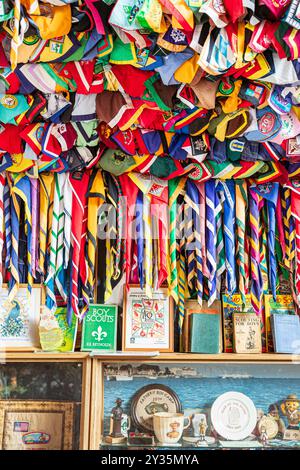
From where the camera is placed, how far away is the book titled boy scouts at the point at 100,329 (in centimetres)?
303

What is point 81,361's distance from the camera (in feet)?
9.74

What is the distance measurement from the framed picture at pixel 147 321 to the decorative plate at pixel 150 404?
253 mm

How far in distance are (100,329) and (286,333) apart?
0.98 m

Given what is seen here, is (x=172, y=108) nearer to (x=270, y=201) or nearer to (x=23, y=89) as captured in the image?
(x=23, y=89)

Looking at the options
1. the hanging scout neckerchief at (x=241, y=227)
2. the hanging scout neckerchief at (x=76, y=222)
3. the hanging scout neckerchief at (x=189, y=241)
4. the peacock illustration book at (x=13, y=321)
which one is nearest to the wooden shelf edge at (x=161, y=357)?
the peacock illustration book at (x=13, y=321)

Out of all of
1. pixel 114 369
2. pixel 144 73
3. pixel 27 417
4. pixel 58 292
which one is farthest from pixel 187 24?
pixel 27 417

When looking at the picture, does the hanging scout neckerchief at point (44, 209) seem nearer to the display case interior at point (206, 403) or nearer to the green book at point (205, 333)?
the display case interior at point (206, 403)

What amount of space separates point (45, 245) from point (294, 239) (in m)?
1.30

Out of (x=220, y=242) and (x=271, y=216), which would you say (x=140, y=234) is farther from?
(x=271, y=216)

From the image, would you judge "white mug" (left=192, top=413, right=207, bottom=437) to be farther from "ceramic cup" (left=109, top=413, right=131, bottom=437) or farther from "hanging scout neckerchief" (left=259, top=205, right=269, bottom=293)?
"hanging scout neckerchief" (left=259, top=205, right=269, bottom=293)

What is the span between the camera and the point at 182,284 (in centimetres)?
315

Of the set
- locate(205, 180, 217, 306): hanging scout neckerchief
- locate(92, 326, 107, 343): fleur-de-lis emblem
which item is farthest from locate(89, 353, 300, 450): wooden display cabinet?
locate(205, 180, 217, 306): hanging scout neckerchief

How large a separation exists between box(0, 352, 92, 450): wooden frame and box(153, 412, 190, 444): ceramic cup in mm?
369

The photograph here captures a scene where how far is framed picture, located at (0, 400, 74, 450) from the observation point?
296cm
